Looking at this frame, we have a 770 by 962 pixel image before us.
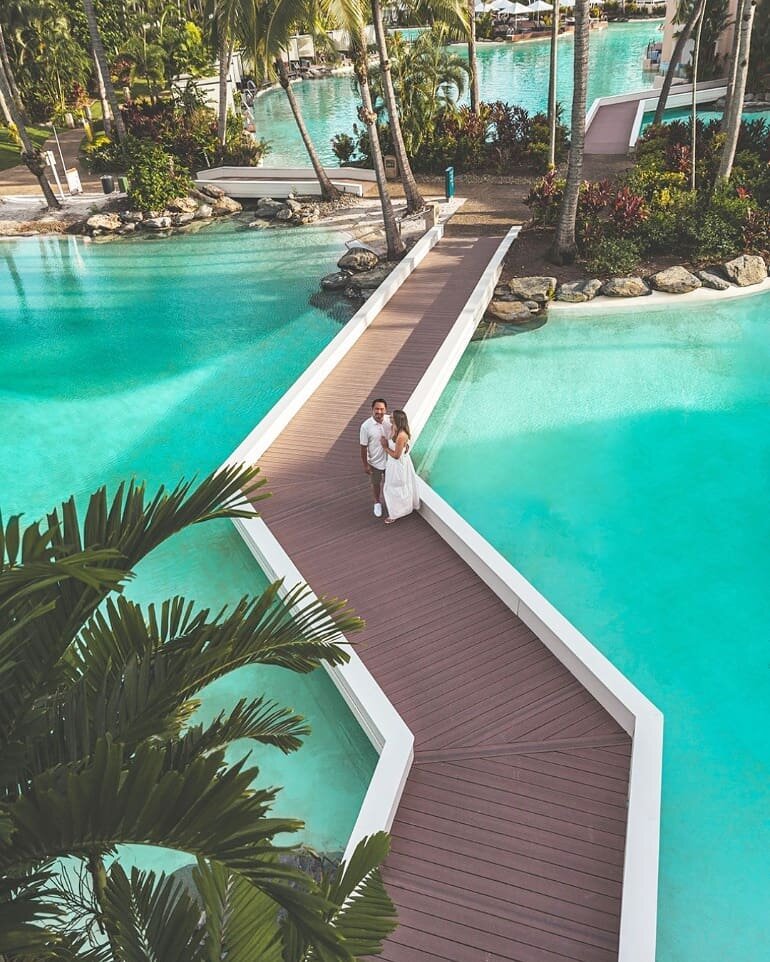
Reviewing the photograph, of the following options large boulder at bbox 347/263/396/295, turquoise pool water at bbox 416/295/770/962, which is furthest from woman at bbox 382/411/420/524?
large boulder at bbox 347/263/396/295

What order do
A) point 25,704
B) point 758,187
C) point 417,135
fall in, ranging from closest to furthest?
point 25,704 < point 758,187 < point 417,135

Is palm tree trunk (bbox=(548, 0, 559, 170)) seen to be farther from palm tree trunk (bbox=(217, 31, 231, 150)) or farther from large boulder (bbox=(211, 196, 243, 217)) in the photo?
large boulder (bbox=(211, 196, 243, 217))

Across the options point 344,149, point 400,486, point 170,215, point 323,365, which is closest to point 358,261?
point 323,365

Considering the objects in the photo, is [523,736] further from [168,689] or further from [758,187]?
[758,187]

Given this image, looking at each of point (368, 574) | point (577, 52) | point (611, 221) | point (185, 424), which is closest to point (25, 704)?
point (368, 574)

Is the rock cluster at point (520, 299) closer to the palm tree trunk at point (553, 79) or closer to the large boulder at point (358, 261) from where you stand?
the large boulder at point (358, 261)

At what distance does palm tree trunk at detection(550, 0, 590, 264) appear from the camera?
14828 millimetres

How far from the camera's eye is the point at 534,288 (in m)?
17.8

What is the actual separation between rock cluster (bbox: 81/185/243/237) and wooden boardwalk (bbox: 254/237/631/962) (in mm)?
17506

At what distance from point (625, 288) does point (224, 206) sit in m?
15.4

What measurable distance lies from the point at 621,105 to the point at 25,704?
37.4 metres

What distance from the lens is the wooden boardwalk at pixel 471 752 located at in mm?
5867

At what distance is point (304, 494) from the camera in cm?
1109

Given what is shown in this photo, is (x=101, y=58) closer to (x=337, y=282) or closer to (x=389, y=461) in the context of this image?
(x=337, y=282)
